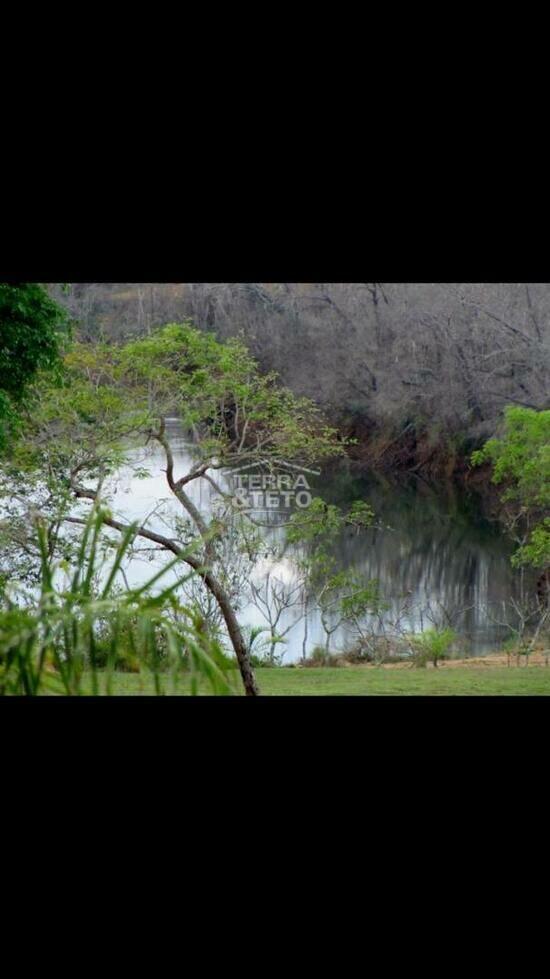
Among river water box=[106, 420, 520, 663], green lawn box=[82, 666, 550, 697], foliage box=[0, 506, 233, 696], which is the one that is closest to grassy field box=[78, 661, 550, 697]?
green lawn box=[82, 666, 550, 697]

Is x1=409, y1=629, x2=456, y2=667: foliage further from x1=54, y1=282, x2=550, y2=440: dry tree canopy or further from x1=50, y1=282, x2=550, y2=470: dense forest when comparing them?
x1=54, y1=282, x2=550, y2=440: dry tree canopy

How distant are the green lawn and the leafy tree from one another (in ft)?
5.94

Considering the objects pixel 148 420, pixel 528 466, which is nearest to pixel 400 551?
pixel 528 466

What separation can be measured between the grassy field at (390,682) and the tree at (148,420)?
61cm

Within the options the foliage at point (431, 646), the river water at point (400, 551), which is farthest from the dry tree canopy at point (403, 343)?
the foliage at point (431, 646)

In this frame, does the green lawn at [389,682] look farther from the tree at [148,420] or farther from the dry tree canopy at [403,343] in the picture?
the dry tree canopy at [403,343]

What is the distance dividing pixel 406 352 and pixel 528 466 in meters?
2.75

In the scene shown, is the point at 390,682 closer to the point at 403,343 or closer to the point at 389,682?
the point at 389,682

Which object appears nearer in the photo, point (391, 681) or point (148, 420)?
point (391, 681)

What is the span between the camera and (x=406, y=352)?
538 inches

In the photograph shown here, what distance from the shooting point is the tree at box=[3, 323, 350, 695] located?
32.2 feet

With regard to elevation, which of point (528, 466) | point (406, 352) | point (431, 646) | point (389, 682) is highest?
point (406, 352)
